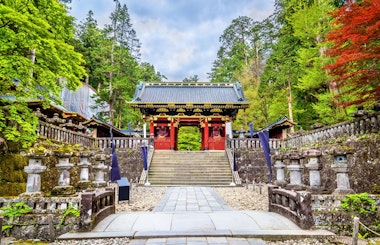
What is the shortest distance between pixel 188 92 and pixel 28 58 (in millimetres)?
17377

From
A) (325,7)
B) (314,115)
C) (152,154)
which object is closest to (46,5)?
(152,154)

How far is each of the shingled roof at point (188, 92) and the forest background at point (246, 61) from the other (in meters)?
3.27

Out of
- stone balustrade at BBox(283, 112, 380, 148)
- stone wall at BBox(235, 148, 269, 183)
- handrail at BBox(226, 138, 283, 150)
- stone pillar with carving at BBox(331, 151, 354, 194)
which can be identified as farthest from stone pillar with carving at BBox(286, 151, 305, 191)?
handrail at BBox(226, 138, 283, 150)

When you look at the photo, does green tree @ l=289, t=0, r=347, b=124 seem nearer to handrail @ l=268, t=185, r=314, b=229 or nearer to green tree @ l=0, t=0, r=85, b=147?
handrail @ l=268, t=185, r=314, b=229

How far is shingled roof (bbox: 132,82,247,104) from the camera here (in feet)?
68.5

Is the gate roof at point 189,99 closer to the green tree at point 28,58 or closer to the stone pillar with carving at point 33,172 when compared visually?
the green tree at point 28,58

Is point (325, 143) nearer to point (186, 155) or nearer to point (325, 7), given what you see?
point (186, 155)

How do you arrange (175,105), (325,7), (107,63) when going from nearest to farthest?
(325,7)
(175,105)
(107,63)

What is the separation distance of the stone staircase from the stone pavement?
7.40m

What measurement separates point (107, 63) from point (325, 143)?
23705 mm

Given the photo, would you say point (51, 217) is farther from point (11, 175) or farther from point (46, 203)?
point (11, 175)

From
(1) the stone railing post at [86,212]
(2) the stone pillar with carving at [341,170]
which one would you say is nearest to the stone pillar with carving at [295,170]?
(2) the stone pillar with carving at [341,170]

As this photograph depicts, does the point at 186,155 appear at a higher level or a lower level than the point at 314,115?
lower

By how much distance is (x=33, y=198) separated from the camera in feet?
15.8
